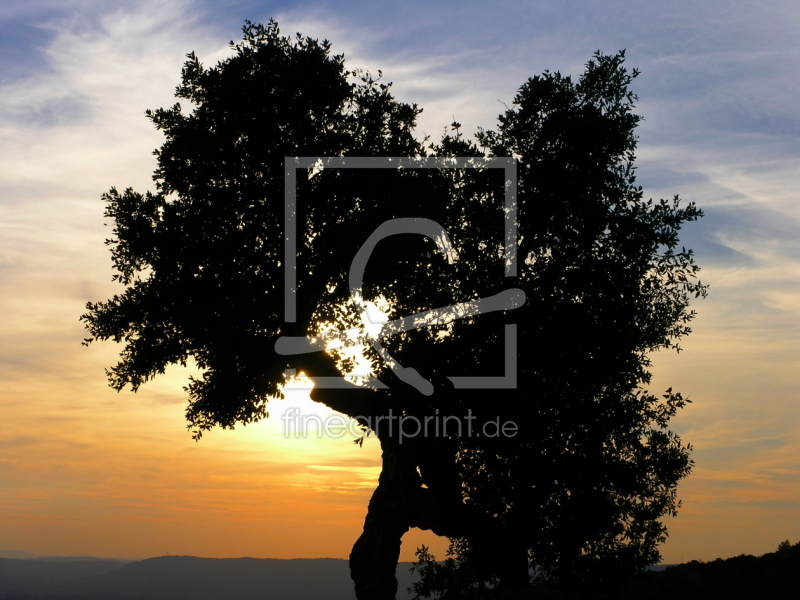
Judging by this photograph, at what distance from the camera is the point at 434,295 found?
25.4 metres

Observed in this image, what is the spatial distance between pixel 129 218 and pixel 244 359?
23.3 feet

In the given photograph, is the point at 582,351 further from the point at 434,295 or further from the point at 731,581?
the point at 731,581

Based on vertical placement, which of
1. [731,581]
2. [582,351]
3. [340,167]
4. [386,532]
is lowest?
[731,581]

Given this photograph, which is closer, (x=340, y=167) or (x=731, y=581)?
(x=340, y=167)

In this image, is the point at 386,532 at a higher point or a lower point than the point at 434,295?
lower

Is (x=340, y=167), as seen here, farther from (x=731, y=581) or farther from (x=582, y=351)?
(x=731, y=581)

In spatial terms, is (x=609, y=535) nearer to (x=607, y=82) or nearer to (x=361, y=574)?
(x=361, y=574)

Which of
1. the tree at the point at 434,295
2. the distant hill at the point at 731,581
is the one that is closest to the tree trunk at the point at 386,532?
the tree at the point at 434,295

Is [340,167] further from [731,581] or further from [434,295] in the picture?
[731,581]

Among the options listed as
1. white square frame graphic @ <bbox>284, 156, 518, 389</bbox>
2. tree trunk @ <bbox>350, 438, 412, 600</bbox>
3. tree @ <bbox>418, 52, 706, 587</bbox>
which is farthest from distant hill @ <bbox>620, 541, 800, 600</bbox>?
white square frame graphic @ <bbox>284, 156, 518, 389</bbox>

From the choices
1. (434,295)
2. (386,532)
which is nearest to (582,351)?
(434,295)

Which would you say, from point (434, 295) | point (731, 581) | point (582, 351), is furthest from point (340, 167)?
point (731, 581)

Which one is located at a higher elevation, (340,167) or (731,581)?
(340,167)

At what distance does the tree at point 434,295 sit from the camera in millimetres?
24344
